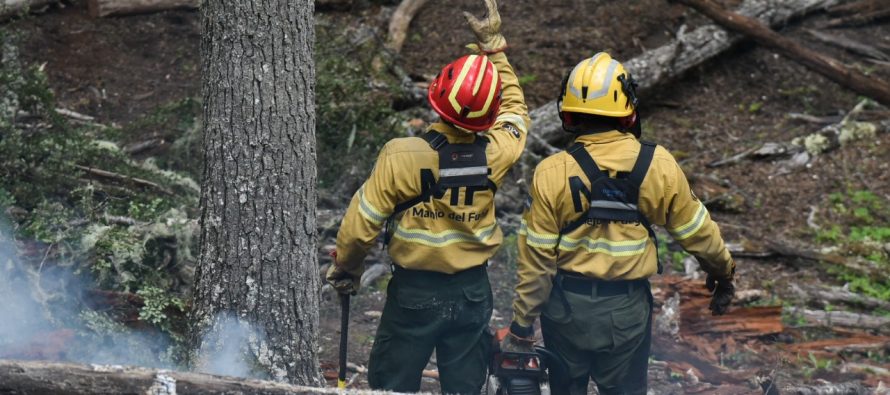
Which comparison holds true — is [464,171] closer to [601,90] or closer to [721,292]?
[601,90]

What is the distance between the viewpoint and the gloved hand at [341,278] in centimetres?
471

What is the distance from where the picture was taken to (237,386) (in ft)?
11.9

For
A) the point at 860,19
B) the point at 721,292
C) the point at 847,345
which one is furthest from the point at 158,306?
the point at 860,19

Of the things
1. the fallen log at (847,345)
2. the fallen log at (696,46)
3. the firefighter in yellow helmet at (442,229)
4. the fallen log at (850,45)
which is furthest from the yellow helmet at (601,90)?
the fallen log at (850,45)

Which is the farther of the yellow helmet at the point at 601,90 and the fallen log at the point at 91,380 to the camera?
the yellow helmet at the point at 601,90

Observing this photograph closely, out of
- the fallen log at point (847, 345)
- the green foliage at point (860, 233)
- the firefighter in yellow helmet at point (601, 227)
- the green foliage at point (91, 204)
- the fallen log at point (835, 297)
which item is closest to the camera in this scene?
the firefighter in yellow helmet at point (601, 227)

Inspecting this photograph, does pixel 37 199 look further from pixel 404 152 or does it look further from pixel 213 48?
pixel 404 152

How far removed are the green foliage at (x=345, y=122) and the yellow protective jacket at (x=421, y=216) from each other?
133 inches

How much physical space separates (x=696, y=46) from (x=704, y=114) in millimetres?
821

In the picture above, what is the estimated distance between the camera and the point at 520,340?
477 centimetres

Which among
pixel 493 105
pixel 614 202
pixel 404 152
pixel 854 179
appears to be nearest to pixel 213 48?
pixel 404 152

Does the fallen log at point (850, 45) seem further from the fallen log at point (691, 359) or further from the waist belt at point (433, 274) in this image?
the waist belt at point (433, 274)

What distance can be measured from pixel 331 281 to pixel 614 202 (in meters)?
1.48

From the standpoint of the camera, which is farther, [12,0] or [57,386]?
[12,0]
